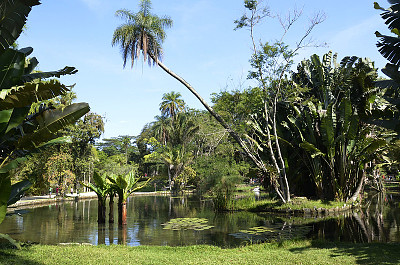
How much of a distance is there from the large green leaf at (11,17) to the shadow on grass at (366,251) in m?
7.04

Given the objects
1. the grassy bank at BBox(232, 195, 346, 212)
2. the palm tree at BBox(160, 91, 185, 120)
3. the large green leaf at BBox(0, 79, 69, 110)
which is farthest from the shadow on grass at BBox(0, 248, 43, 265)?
the palm tree at BBox(160, 91, 185, 120)

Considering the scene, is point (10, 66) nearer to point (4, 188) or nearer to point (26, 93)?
point (26, 93)

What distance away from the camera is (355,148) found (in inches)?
698

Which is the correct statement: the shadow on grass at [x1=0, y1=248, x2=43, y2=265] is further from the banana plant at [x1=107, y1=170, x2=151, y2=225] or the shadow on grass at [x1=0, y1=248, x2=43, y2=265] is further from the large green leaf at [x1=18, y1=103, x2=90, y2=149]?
the banana plant at [x1=107, y1=170, x2=151, y2=225]

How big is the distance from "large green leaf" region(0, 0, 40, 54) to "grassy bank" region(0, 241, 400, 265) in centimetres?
368

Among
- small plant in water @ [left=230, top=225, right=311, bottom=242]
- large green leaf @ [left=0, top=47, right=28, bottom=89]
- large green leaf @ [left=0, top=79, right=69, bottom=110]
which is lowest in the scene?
small plant in water @ [left=230, top=225, right=311, bottom=242]

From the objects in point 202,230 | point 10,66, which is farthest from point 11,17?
point 202,230

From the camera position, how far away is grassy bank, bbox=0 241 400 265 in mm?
5988

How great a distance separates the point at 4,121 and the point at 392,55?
853 centimetres

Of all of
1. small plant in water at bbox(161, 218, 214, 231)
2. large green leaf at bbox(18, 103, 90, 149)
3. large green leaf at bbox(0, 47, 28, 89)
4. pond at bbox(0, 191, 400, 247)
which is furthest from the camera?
small plant in water at bbox(161, 218, 214, 231)

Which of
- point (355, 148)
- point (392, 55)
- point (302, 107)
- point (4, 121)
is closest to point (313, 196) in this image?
point (355, 148)

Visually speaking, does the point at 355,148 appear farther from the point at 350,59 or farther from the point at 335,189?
the point at 350,59

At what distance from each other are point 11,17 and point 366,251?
322 inches

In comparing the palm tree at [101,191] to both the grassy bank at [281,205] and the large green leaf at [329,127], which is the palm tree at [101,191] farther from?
the large green leaf at [329,127]
